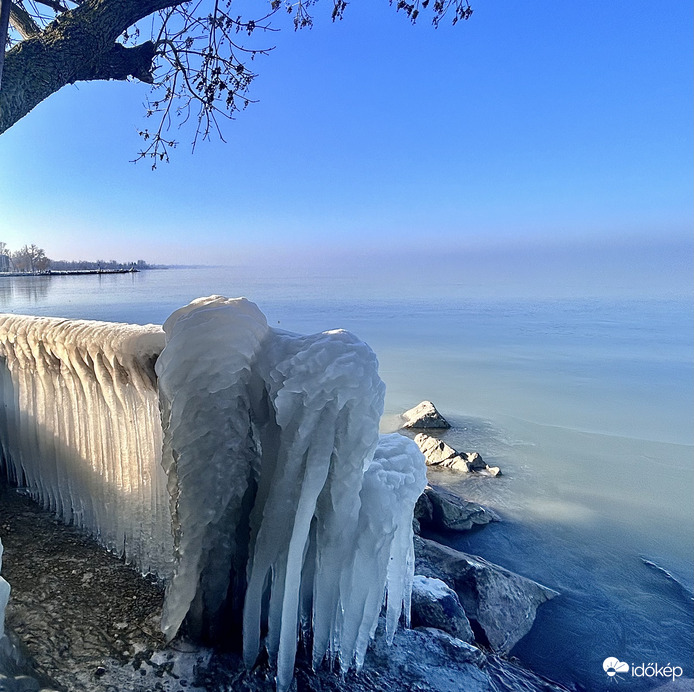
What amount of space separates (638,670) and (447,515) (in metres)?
1.74

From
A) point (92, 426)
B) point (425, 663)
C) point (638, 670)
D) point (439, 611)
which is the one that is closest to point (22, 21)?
point (92, 426)

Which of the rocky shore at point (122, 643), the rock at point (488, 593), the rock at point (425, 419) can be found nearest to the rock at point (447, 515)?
the rock at point (488, 593)

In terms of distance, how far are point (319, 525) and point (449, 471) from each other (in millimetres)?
4327

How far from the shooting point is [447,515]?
14.0 feet

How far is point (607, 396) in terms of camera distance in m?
9.42

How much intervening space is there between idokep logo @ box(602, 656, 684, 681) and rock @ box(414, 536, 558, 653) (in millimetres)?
497

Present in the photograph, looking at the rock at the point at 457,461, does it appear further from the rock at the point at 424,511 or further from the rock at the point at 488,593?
the rock at the point at 488,593

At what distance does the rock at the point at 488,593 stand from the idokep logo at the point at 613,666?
1.55 ft

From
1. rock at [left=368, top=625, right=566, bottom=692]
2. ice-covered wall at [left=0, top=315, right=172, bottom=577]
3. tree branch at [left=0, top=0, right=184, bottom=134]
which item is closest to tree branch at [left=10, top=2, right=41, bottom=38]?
tree branch at [left=0, top=0, right=184, bottom=134]

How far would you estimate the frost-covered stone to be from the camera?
4.23m

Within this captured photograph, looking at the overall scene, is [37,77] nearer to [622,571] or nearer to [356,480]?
[356,480]

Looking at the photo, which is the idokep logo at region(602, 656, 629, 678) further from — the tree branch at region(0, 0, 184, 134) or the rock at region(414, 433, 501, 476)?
the tree branch at region(0, 0, 184, 134)

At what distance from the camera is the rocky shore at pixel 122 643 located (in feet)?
4.91

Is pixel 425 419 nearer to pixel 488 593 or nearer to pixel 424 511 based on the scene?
pixel 424 511
